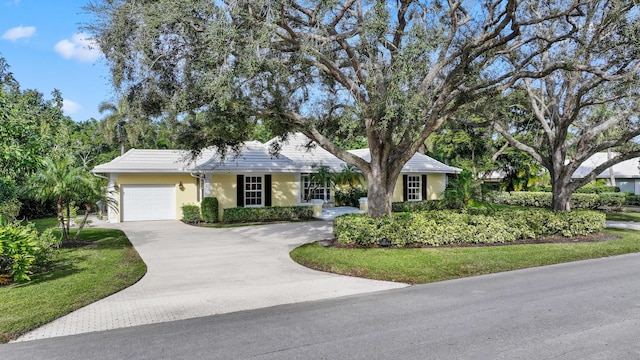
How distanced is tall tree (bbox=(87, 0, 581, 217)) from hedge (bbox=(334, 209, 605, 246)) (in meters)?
1.10

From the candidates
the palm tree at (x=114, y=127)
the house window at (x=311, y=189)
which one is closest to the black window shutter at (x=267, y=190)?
the house window at (x=311, y=189)

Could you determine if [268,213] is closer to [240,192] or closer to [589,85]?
[240,192]

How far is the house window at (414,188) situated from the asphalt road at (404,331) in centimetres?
1772

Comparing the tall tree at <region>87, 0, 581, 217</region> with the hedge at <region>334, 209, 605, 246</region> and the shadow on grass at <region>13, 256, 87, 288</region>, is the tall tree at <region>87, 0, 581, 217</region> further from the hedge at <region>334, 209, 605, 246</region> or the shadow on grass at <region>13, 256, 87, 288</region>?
the shadow on grass at <region>13, 256, 87, 288</region>

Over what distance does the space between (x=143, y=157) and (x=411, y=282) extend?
58.1 feet

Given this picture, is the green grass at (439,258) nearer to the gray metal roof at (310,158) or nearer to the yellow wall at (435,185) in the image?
the gray metal roof at (310,158)

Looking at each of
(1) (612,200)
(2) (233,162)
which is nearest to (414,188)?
(2) (233,162)

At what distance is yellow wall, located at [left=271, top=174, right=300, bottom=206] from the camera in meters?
21.6

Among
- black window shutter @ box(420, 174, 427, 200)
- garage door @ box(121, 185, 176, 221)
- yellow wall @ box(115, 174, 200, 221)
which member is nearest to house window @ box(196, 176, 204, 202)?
yellow wall @ box(115, 174, 200, 221)

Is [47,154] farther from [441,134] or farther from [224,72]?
[441,134]

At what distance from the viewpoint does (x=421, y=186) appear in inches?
1011

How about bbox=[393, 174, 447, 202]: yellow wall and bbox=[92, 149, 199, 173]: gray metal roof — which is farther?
bbox=[393, 174, 447, 202]: yellow wall

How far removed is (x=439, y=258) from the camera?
1034cm

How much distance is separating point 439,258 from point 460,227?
8.11 feet
